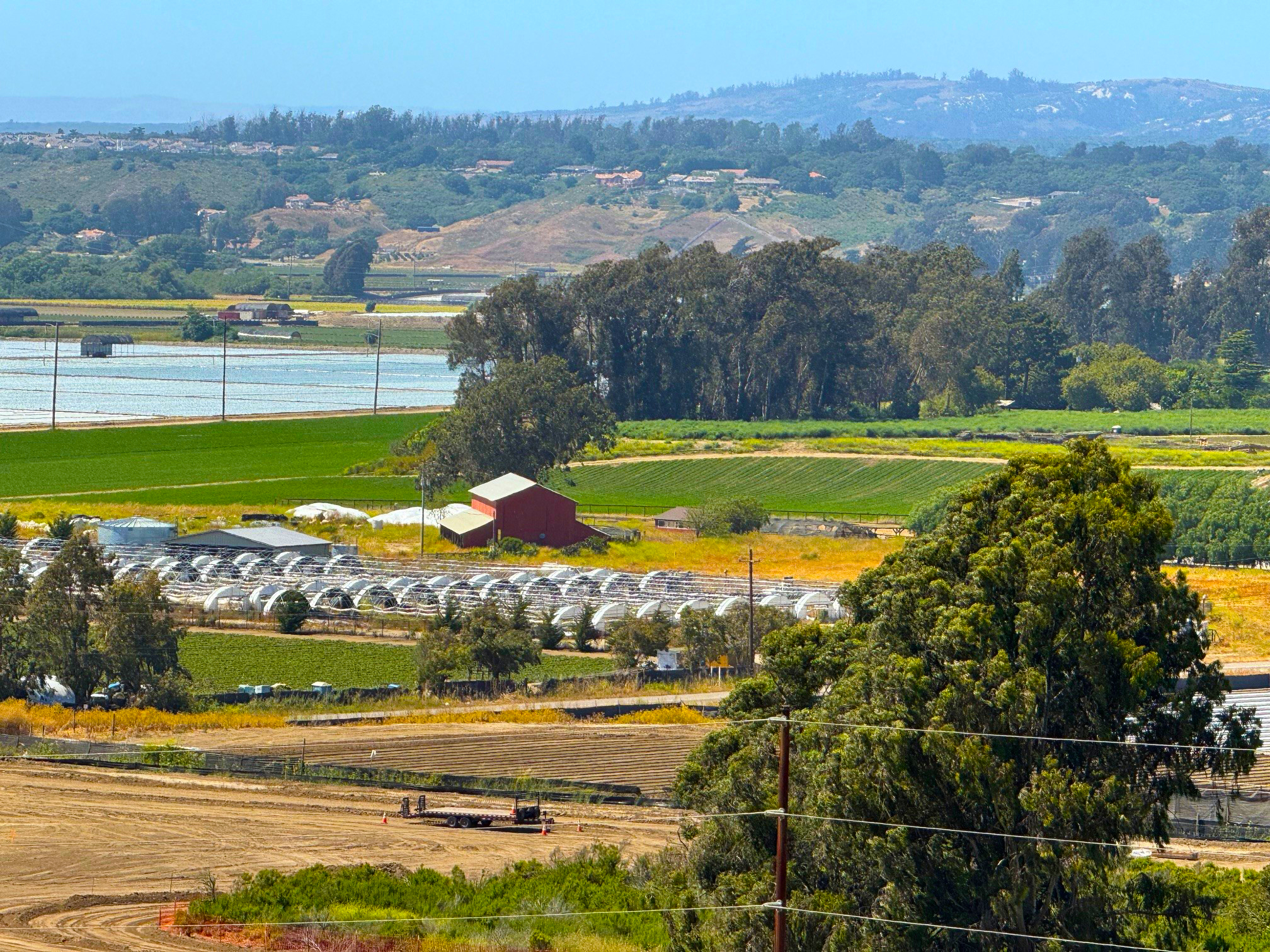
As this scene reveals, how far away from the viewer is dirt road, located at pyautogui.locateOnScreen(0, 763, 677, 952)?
20.4 m

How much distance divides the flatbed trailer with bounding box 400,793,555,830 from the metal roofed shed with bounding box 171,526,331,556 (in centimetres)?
2305

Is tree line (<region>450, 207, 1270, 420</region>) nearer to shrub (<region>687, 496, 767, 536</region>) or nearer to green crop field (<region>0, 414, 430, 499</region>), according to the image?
green crop field (<region>0, 414, 430, 499</region>)

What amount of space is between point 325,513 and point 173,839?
30.9 m

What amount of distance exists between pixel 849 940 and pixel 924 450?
183ft

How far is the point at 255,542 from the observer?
48188mm

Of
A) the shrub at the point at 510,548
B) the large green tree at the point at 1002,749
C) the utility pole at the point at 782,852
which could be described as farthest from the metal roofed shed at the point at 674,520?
the utility pole at the point at 782,852

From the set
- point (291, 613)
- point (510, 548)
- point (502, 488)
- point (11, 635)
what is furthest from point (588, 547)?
point (11, 635)

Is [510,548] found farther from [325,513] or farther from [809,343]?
[809,343]

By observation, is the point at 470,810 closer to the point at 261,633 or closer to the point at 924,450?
the point at 261,633

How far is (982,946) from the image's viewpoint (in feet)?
56.6

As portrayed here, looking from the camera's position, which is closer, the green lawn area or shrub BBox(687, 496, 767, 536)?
shrub BBox(687, 496, 767, 536)

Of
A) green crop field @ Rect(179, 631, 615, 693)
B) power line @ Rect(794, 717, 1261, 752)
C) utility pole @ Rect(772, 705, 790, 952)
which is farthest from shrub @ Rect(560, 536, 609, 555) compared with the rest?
utility pole @ Rect(772, 705, 790, 952)

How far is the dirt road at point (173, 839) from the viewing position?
20422 mm

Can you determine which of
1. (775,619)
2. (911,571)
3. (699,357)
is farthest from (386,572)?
(699,357)
